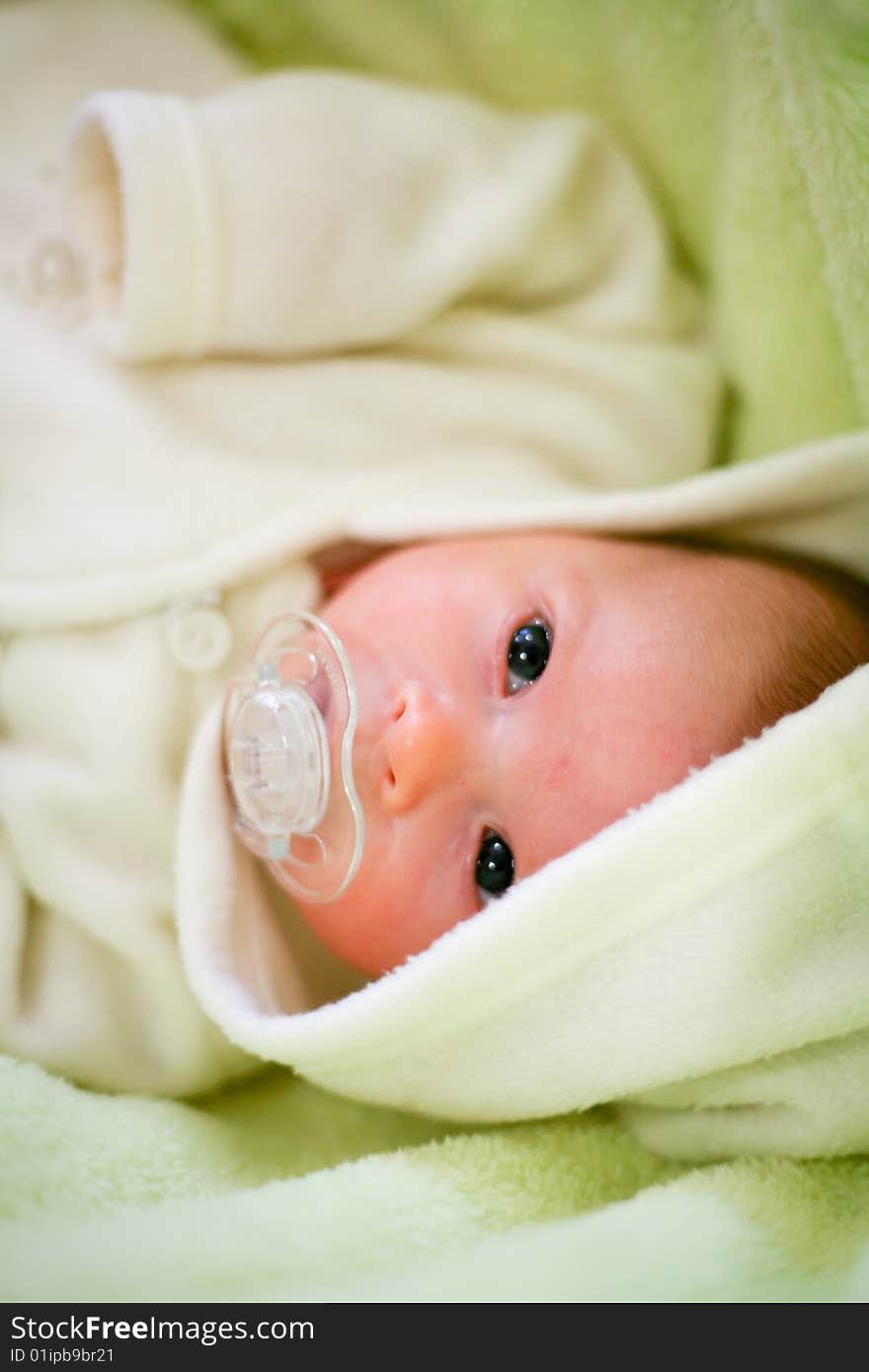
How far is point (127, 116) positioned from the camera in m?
1.11

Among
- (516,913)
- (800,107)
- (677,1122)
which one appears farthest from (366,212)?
(677,1122)

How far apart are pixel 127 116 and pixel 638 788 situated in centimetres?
80

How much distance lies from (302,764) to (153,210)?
1.87ft

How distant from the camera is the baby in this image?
878 mm

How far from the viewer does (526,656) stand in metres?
0.94

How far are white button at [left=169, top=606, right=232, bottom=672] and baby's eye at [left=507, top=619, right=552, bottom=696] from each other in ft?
1.00

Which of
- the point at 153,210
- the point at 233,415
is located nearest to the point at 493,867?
the point at 233,415

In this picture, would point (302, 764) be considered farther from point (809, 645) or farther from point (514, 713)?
point (809, 645)

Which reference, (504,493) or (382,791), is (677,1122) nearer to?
(382,791)

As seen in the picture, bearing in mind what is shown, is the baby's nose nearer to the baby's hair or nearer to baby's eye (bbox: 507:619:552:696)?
baby's eye (bbox: 507:619:552:696)

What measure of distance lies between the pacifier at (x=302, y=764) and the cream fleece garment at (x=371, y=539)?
67mm

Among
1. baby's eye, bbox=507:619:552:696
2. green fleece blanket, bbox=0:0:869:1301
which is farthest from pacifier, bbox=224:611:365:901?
green fleece blanket, bbox=0:0:869:1301

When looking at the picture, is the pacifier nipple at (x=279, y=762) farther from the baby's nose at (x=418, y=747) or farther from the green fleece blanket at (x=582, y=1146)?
the green fleece blanket at (x=582, y=1146)

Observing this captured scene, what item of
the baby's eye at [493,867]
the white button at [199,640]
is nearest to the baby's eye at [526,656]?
the baby's eye at [493,867]
